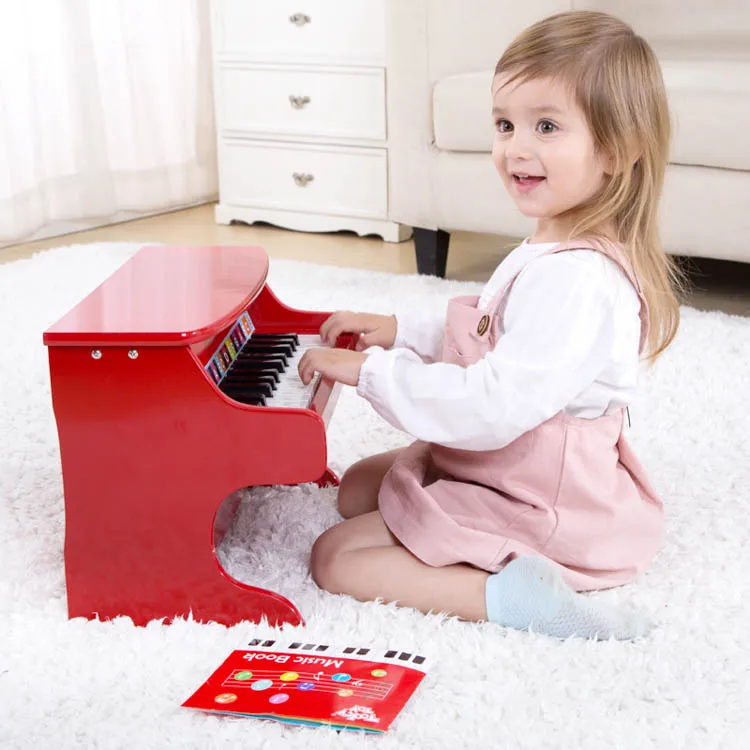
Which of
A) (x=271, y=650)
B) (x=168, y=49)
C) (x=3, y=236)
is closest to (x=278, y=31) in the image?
(x=168, y=49)

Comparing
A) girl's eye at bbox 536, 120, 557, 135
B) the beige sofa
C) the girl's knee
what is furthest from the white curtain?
girl's eye at bbox 536, 120, 557, 135

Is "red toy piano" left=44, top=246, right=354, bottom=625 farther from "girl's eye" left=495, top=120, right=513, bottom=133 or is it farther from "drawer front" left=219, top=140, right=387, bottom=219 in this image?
"drawer front" left=219, top=140, right=387, bottom=219

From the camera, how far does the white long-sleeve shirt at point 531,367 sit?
3.19 ft

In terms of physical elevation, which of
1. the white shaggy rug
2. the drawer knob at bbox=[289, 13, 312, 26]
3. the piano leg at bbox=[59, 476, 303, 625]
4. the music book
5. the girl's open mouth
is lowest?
the white shaggy rug

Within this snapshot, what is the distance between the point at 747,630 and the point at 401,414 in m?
0.40

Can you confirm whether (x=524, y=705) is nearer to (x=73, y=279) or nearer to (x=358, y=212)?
(x=73, y=279)

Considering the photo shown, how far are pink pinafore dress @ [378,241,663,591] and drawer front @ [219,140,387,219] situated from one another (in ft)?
5.93

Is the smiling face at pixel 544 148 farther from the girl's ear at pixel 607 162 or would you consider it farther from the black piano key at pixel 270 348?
the black piano key at pixel 270 348

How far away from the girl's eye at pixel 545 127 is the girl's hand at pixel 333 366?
279 mm

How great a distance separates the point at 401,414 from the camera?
1.01 metres

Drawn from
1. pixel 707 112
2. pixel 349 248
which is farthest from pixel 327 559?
pixel 349 248

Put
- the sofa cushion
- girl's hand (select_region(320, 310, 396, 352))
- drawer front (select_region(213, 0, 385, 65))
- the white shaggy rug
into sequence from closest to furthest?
1. the white shaggy rug
2. girl's hand (select_region(320, 310, 396, 352))
3. the sofa cushion
4. drawer front (select_region(213, 0, 385, 65))

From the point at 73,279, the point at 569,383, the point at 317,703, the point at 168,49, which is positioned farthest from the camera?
the point at 168,49

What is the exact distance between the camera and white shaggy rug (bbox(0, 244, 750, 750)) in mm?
862
